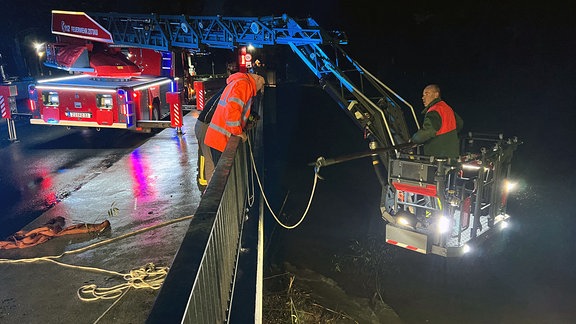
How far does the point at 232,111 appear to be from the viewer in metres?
5.22

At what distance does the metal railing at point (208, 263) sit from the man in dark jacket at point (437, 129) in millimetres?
2518

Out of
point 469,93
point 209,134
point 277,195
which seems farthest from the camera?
point 469,93

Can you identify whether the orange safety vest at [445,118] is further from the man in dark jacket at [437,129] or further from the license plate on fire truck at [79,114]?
the license plate on fire truck at [79,114]

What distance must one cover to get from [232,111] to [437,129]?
2.60 metres

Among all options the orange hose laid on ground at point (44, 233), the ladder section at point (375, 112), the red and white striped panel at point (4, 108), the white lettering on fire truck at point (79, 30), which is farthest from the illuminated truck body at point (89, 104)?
the orange hose laid on ground at point (44, 233)

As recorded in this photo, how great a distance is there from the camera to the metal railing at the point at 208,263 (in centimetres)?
193

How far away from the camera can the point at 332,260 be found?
750cm

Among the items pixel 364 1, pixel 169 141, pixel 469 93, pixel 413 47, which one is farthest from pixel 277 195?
pixel 364 1

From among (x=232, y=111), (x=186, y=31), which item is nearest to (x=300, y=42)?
(x=186, y=31)

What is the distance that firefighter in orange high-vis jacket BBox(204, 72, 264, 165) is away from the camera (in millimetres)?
5227

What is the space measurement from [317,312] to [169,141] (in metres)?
6.33

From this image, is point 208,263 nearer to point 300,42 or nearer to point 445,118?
point 445,118

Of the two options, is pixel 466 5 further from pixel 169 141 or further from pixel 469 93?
pixel 169 141

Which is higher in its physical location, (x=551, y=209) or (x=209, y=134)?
(x=209, y=134)
